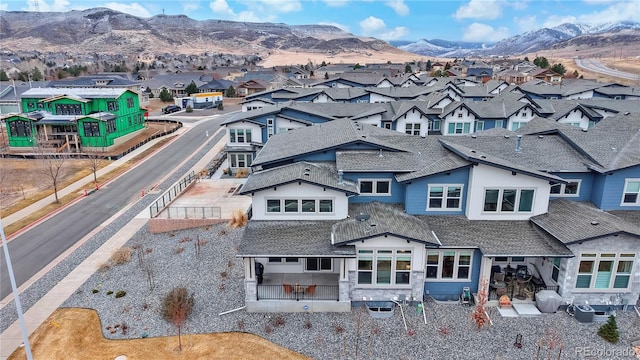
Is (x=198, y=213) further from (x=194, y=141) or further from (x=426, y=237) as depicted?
(x=194, y=141)

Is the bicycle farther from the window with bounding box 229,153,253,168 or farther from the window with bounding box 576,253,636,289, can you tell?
the window with bounding box 229,153,253,168

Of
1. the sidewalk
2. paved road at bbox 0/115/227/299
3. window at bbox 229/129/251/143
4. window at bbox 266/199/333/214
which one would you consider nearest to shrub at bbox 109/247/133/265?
the sidewalk

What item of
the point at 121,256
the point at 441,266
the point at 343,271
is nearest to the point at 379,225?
the point at 343,271

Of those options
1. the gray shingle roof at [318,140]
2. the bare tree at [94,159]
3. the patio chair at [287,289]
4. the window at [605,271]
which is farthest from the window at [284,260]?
the bare tree at [94,159]

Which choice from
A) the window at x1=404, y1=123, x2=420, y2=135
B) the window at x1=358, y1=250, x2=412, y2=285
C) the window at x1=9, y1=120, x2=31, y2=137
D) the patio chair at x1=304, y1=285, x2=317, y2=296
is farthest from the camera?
the window at x1=9, y1=120, x2=31, y2=137

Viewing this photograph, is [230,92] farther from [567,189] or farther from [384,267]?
[384,267]

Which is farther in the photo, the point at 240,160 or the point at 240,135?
the point at 240,160
